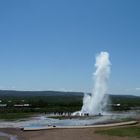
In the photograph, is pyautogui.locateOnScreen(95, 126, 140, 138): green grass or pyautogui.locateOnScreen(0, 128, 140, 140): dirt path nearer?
pyautogui.locateOnScreen(0, 128, 140, 140): dirt path

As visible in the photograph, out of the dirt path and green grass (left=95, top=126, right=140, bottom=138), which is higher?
green grass (left=95, top=126, right=140, bottom=138)

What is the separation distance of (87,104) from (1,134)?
58216mm

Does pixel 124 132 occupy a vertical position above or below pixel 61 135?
above

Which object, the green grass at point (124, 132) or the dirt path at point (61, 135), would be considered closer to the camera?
the dirt path at point (61, 135)

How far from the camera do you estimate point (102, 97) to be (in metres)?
110

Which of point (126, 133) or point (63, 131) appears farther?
point (63, 131)

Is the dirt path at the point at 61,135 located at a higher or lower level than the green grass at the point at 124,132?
lower

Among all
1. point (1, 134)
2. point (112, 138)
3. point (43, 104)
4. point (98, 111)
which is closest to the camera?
point (112, 138)

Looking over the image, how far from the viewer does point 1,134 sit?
54750 millimetres

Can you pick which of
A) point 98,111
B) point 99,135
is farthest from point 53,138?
point 98,111

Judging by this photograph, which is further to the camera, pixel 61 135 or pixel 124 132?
pixel 61 135

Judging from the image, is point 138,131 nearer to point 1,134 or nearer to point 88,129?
point 88,129

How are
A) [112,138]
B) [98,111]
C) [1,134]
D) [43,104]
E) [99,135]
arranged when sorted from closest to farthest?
1. [112,138]
2. [99,135]
3. [1,134]
4. [98,111]
5. [43,104]

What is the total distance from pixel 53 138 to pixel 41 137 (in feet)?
7.40
